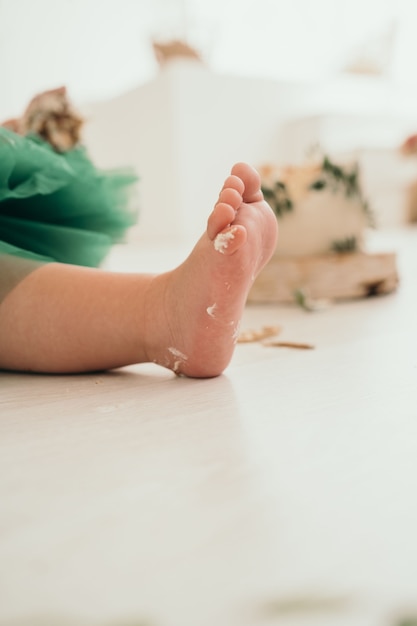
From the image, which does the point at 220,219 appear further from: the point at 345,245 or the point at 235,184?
the point at 345,245

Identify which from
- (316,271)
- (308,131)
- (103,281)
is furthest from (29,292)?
(308,131)

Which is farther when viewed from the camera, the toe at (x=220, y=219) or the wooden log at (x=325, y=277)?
the wooden log at (x=325, y=277)

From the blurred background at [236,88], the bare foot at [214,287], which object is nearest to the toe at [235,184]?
the bare foot at [214,287]

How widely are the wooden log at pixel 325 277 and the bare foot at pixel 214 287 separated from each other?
0.52 metres

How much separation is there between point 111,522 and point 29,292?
0.31m

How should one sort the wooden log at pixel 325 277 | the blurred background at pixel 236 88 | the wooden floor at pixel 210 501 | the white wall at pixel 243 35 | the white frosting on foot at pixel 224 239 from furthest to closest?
1. the white wall at pixel 243 35
2. the blurred background at pixel 236 88
3. the wooden log at pixel 325 277
4. the white frosting on foot at pixel 224 239
5. the wooden floor at pixel 210 501

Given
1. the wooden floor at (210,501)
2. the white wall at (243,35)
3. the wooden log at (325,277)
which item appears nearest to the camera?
the wooden floor at (210,501)

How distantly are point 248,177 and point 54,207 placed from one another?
0.25 meters

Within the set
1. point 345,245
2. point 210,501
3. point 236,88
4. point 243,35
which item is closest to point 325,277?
point 345,245

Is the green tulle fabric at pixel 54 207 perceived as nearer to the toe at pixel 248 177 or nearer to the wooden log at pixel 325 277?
the toe at pixel 248 177

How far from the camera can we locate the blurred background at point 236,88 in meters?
2.84

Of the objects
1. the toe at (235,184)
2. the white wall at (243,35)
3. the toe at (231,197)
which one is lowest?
the toe at (231,197)

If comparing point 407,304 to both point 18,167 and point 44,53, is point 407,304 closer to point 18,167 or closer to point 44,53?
point 18,167

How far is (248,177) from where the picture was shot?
0.52m
